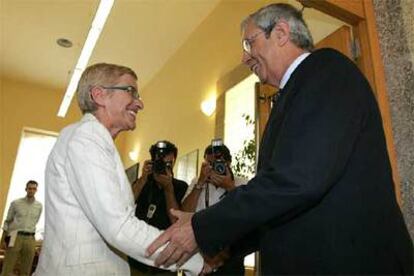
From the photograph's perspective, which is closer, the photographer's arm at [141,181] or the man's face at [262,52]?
the man's face at [262,52]

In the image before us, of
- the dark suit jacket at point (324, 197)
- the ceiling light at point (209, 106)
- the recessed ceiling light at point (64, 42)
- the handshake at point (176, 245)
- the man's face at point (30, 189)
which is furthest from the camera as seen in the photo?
the man's face at point (30, 189)

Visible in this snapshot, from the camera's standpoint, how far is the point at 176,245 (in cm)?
105

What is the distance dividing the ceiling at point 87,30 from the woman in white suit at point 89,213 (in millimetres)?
3664

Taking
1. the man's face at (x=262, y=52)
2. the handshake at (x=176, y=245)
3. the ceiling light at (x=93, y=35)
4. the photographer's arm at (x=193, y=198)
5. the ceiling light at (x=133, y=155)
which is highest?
the ceiling light at (x=93, y=35)

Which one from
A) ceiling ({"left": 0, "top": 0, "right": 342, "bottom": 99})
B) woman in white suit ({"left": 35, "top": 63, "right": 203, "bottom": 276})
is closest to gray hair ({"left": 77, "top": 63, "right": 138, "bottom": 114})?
woman in white suit ({"left": 35, "top": 63, "right": 203, "bottom": 276})

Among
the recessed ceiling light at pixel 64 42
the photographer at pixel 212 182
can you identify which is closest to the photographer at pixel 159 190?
the photographer at pixel 212 182

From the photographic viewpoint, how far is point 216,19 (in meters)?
4.24

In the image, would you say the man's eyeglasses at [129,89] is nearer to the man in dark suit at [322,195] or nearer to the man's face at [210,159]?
the man in dark suit at [322,195]

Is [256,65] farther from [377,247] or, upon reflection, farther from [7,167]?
[7,167]

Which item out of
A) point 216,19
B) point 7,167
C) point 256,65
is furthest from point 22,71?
point 256,65

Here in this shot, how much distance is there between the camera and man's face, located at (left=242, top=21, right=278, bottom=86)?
1.23 metres

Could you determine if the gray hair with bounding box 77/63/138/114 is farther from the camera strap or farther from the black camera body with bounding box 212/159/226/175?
the camera strap

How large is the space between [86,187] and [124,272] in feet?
1.00

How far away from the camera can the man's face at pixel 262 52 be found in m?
1.23
